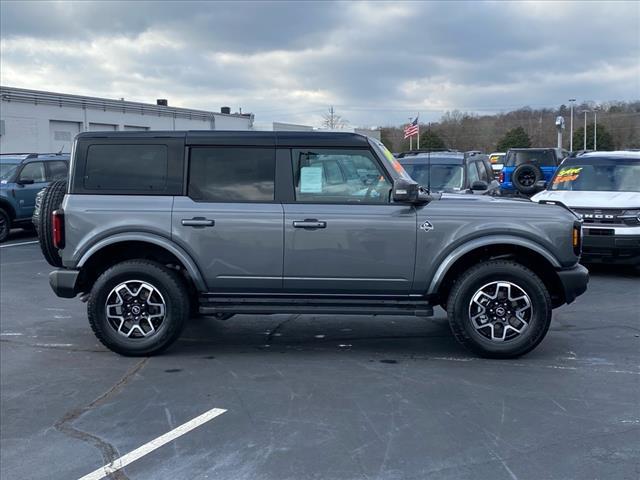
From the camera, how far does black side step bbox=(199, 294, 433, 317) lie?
583 centimetres

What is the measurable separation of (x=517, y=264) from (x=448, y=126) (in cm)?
4701

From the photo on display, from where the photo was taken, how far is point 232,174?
19.6 feet

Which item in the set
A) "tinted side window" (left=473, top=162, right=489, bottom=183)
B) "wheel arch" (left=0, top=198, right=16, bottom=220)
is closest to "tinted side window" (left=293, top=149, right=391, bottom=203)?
"tinted side window" (left=473, top=162, right=489, bottom=183)

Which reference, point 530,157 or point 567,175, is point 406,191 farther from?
point 530,157

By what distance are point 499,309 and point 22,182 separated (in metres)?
12.7

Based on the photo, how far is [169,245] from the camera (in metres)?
5.88

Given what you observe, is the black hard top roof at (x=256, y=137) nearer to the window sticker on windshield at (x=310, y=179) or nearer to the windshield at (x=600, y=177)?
the window sticker on windshield at (x=310, y=179)

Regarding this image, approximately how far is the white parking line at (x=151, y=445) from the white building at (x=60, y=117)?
22389 mm

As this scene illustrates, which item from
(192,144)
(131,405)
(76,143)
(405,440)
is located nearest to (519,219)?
(405,440)

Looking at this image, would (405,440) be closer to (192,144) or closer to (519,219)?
(519,219)

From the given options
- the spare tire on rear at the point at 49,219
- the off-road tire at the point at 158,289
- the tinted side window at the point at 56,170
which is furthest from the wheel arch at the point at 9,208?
the off-road tire at the point at 158,289

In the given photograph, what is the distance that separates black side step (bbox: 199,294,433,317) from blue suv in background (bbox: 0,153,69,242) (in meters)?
9.99

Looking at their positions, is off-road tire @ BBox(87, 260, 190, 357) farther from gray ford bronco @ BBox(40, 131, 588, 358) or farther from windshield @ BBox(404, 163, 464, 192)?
windshield @ BBox(404, 163, 464, 192)

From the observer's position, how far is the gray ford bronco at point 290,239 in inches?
227
